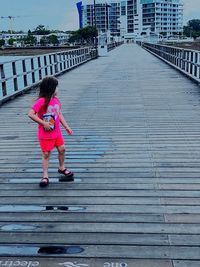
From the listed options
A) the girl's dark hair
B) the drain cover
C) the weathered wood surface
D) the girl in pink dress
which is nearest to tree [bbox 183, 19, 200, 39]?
the weathered wood surface

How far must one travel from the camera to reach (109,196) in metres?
4.28

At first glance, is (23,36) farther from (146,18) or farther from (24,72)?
(24,72)

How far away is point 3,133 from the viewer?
24.5 ft

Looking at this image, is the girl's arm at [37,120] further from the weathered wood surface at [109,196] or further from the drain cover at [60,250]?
the drain cover at [60,250]

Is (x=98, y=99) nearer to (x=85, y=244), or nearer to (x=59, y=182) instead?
(x=59, y=182)

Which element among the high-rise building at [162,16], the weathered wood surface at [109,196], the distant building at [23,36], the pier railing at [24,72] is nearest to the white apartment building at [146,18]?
the high-rise building at [162,16]

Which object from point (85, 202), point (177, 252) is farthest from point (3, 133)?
point (177, 252)

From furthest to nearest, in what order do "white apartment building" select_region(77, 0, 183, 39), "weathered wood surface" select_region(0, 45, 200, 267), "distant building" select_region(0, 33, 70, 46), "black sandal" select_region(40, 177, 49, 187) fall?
"white apartment building" select_region(77, 0, 183, 39) < "distant building" select_region(0, 33, 70, 46) < "black sandal" select_region(40, 177, 49, 187) < "weathered wood surface" select_region(0, 45, 200, 267)

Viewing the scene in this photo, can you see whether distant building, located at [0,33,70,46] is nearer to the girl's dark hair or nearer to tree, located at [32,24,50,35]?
tree, located at [32,24,50,35]

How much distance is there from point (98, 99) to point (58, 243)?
8159 millimetres

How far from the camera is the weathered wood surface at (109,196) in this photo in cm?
321

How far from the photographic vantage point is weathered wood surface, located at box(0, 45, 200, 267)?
3.21 meters

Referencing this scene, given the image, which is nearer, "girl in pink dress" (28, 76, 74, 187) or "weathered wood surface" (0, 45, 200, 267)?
"weathered wood surface" (0, 45, 200, 267)

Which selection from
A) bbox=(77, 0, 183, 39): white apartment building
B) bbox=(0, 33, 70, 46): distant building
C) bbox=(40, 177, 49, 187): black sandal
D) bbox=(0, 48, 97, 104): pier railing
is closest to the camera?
bbox=(40, 177, 49, 187): black sandal
